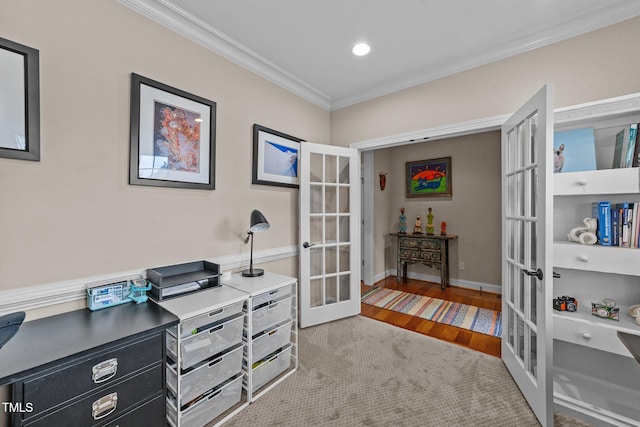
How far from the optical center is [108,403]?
44.4 inches

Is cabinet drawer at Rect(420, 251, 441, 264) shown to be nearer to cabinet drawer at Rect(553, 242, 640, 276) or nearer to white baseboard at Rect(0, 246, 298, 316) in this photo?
cabinet drawer at Rect(553, 242, 640, 276)

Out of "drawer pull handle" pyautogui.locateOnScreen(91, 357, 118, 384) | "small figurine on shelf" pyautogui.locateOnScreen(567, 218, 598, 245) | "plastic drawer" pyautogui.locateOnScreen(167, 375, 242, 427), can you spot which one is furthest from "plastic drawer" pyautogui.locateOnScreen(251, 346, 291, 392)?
"small figurine on shelf" pyautogui.locateOnScreen(567, 218, 598, 245)

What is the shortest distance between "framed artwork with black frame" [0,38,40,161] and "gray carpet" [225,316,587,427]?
1.78 m

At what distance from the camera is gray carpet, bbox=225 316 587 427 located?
1562 mm

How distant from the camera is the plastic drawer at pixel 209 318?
4.59 feet

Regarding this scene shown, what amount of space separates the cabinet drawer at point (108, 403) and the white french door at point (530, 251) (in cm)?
203

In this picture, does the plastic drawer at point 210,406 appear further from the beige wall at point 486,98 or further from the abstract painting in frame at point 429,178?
the abstract painting in frame at point 429,178

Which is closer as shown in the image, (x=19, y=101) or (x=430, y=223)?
(x=19, y=101)

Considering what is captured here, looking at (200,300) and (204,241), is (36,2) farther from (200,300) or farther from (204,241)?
(200,300)

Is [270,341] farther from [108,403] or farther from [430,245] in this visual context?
[430,245]

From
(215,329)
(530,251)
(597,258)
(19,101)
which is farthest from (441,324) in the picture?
(19,101)

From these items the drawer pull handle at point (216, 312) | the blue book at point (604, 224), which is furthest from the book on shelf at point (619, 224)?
the drawer pull handle at point (216, 312)

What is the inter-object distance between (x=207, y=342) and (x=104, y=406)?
1.54 feet

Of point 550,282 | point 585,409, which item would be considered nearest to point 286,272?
point 550,282
